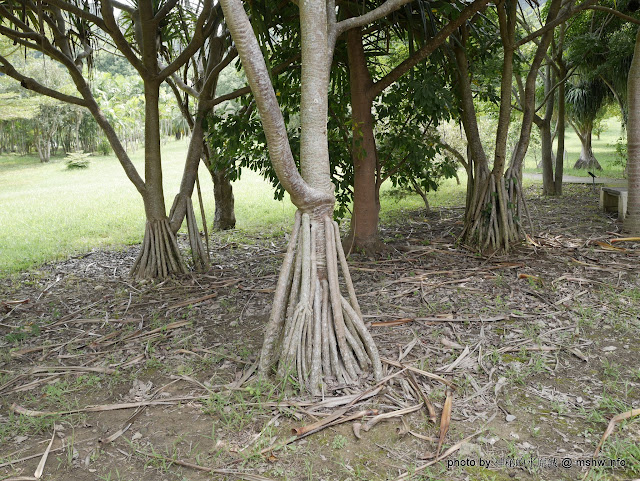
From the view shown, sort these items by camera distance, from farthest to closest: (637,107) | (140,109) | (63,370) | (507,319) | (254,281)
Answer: (140,109) → (637,107) → (254,281) → (507,319) → (63,370)

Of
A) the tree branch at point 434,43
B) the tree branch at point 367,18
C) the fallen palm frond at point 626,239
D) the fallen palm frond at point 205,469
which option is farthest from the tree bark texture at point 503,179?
the fallen palm frond at point 205,469

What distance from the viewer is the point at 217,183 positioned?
843 cm

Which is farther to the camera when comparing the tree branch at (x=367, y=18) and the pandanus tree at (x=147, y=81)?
the pandanus tree at (x=147, y=81)

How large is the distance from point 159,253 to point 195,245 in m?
0.39

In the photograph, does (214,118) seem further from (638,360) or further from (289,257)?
Answer: (638,360)

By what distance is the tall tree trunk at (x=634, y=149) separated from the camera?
5.82m

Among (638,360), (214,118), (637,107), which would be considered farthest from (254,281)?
(637,107)

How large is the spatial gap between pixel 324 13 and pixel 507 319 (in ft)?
8.32

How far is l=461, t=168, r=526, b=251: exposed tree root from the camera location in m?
5.46

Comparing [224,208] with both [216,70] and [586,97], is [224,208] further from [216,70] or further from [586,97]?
[586,97]

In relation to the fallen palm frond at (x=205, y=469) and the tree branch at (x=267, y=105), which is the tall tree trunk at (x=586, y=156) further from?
the fallen palm frond at (x=205, y=469)

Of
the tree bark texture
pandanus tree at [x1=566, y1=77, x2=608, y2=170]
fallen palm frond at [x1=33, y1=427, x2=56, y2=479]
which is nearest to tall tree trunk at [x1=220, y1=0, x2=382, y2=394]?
fallen palm frond at [x1=33, y1=427, x2=56, y2=479]

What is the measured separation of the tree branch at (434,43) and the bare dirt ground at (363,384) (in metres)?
1.82

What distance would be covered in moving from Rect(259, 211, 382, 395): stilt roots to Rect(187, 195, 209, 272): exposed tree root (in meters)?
2.60
